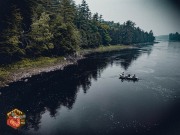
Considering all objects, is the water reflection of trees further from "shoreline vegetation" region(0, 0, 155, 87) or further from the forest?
the forest

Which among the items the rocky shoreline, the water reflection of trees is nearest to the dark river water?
the water reflection of trees

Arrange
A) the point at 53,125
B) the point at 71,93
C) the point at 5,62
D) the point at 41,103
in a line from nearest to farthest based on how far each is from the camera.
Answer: the point at 53,125
the point at 41,103
the point at 71,93
the point at 5,62

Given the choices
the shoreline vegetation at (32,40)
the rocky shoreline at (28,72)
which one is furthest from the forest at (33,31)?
the rocky shoreline at (28,72)

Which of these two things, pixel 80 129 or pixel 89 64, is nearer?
pixel 80 129

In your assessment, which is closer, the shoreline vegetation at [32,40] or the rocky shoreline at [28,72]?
the rocky shoreline at [28,72]

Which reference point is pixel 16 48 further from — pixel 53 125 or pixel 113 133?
pixel 113 133

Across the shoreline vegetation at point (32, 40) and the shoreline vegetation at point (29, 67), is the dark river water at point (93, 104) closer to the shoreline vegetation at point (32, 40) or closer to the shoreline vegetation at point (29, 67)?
the shoreline vegetation at point (29, 67)

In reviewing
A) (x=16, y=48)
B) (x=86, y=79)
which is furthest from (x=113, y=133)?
(x=16, y=48)

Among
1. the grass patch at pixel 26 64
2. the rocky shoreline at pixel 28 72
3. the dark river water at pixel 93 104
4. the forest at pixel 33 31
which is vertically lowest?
the dark river water at pixel 93 104

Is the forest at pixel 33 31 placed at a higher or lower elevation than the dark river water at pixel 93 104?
higher
